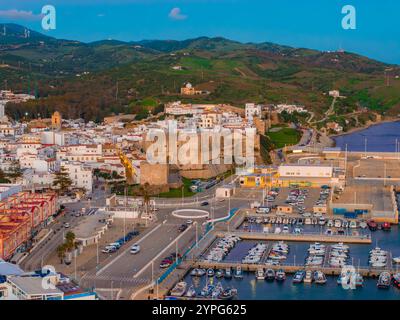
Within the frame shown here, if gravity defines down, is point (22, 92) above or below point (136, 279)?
above

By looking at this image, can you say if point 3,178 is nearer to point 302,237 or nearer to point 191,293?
point 302,237

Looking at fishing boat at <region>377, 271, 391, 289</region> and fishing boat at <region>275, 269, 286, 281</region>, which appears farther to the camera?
fishing boat at <region>275, 269, 286, 281</region>

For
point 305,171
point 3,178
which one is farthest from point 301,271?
point 3,178

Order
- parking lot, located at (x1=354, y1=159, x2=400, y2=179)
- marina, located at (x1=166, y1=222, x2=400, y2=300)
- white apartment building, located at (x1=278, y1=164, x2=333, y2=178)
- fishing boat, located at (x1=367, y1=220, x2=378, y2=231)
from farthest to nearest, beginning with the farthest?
parking lot, located at (x1=354, y1=159, x2=400, y2=179)
white apartment building, located at (x1=278, y1=164, x2=333, y2=178)
fishing boat, located at (x1=367, y1=220, x2=378, y2=231)
marina, located at (x1=166, y1=222, x2=400, y2=300)

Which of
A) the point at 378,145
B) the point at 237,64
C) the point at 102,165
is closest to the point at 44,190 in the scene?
the point at 102,165

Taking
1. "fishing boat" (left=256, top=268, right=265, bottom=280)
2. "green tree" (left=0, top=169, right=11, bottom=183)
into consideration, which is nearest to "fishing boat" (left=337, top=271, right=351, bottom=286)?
"fishing boat" (left=256, top=268, right=265, bottom=280)

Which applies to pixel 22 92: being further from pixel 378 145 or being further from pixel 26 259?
pixel 26 259

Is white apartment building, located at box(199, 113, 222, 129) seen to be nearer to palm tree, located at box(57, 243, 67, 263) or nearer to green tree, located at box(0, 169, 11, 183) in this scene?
green tree, located at box(0, 169, 11, 183)
